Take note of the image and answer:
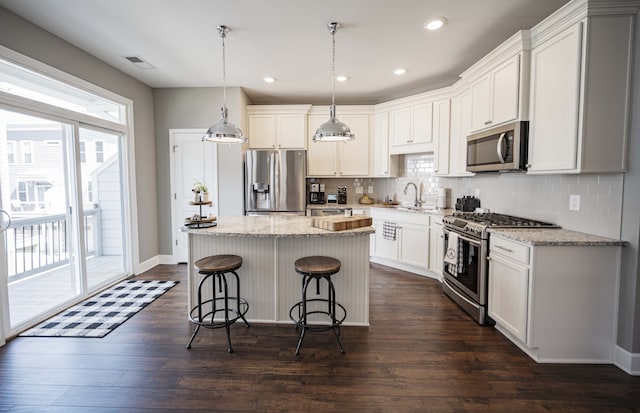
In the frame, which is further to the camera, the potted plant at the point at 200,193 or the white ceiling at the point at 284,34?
the potted plant at the point at 200,193

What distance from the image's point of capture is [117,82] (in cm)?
391

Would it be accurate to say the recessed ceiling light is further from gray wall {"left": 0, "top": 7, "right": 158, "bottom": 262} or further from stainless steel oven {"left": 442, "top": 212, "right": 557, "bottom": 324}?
gray wall {"left": 0, "top": 7, "right": 158, "bottom": 262}

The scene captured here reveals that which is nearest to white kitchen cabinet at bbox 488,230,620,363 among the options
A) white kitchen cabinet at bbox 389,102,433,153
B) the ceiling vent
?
white kitchen cabinet at bbox 389,102,433,153

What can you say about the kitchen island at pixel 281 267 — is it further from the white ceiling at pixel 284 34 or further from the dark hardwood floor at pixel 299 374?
the white ceiling at pixel 284 34

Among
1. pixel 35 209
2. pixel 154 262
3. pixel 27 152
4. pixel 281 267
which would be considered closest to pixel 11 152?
pixel 27 152

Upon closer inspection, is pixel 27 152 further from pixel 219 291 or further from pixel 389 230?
pixel 389 230

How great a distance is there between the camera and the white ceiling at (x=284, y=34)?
2520mm

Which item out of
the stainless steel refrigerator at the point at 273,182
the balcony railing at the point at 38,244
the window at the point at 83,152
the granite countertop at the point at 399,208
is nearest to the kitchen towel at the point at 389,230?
the granite countertop at the point at 399,208

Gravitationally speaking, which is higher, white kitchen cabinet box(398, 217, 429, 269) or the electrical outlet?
the electrical outlet

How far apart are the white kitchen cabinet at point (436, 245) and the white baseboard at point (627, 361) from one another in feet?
5.89

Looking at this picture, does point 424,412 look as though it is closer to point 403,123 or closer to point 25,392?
point 25,392

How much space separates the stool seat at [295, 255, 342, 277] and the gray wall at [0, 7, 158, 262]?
3077 millimetres

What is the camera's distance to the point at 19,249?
3615 mm

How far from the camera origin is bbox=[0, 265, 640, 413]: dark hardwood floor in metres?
1.85
